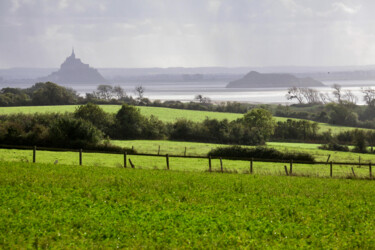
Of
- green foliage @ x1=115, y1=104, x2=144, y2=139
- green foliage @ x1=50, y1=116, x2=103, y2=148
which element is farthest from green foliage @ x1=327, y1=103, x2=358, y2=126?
green foliage @ x1=50, y1=116, x2=103, y2=148

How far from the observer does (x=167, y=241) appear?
52.6 ft

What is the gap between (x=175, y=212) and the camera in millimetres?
20016

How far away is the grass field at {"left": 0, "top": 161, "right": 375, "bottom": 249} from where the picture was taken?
16.1 meters

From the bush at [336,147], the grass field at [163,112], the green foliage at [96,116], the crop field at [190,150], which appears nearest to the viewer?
the crop field at [190,150]

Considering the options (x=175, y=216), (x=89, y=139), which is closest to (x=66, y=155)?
(x=89, y=139)

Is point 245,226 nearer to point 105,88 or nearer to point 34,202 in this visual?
point 34,202

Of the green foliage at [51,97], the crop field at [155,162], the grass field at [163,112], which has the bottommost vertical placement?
the crop field at [155,162]

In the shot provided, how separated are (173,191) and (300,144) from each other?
62.6m

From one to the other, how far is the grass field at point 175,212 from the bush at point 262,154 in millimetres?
21212

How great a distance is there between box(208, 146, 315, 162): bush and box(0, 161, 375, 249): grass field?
21212mm

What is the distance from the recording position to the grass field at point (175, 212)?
1614 cm

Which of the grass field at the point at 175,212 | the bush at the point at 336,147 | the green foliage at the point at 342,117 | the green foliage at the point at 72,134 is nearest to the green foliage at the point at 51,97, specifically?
the green foliage at the point at 342,117

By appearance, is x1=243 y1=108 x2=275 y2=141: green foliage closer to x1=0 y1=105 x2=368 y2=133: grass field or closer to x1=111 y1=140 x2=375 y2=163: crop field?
x1=0 y1=105 x2=368 y2=133: grass field

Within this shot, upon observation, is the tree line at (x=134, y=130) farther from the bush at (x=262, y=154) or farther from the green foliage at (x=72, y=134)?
the bush at (x=262, y=154)
